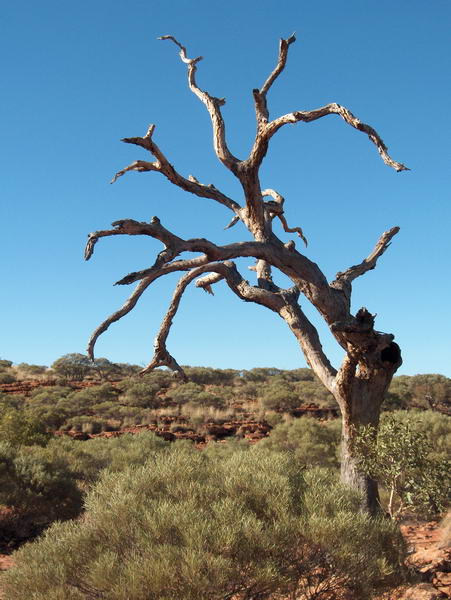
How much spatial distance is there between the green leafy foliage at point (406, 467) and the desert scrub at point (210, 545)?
43.1 inches

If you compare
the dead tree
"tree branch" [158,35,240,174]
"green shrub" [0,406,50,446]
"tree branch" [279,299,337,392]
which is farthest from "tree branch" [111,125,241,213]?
"green shrub" [0,406,50,446]

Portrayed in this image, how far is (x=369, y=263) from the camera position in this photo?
9.69 metres

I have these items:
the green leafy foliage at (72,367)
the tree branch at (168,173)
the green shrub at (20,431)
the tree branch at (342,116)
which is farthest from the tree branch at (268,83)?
the green leafy foliage at (72,367)

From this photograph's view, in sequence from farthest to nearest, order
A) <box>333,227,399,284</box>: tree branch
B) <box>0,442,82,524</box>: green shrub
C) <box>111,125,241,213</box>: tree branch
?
<box>0,442,82,524</box>: green shrub < <box>333,227,399,284</box>: tree branch < <box>111,125,241,213</box>: tree branch

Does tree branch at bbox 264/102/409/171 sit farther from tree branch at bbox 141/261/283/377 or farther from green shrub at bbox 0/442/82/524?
green shrub at bbox 0/442/82/524

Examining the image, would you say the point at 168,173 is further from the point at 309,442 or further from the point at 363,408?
the point at 309,442

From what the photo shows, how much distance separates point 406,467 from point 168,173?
208 inches

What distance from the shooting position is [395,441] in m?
6.93

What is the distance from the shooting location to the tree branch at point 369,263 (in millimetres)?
9000

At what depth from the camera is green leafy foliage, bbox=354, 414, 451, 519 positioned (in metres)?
6.87

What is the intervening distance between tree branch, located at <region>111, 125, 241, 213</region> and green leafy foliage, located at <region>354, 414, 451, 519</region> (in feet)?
14.2

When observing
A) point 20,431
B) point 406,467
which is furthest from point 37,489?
point 406,467

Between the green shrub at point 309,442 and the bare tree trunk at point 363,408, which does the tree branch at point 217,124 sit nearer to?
the bare tree trunk at point 363,408

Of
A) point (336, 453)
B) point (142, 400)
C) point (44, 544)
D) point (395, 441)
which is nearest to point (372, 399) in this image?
point (395, 441)
